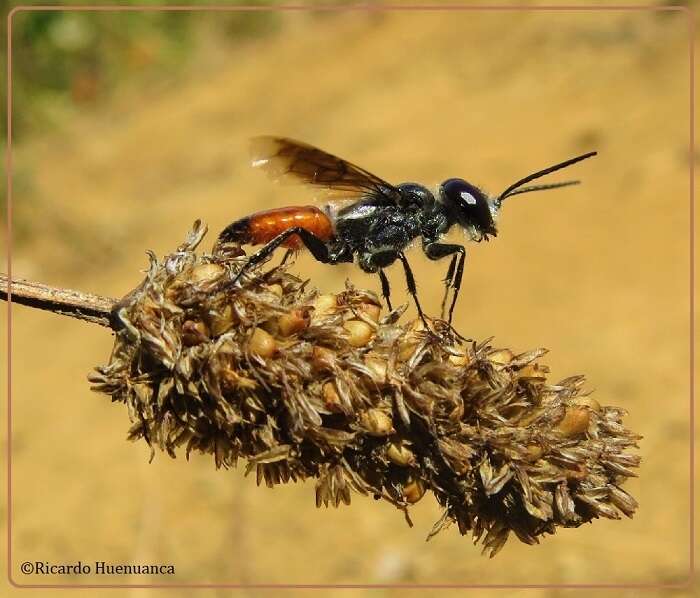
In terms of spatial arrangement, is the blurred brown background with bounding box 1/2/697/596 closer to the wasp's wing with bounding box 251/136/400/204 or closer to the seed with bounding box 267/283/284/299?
the wasp's wing with bounding box 251/136/400/204

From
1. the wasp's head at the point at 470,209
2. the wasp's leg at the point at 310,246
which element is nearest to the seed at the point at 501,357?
the wasp's leg at the point at 310,246

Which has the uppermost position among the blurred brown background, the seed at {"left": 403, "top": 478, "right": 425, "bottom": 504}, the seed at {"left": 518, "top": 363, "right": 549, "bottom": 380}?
the blurred brown background

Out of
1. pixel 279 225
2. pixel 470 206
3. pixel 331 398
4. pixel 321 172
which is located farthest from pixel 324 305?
pixel 470 206

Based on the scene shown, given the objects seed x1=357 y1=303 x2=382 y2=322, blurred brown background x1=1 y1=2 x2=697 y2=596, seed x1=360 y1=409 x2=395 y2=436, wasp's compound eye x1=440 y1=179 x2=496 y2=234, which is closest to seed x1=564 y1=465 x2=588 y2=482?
seed x1=360 y1=409 x2=395 y2=436

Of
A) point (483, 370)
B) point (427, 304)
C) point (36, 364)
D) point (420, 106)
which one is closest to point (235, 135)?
point (420, 106)

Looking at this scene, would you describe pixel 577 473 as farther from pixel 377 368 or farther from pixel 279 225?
pixel 279 225

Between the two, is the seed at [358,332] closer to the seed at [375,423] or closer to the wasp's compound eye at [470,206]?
the seed at [375,423]
